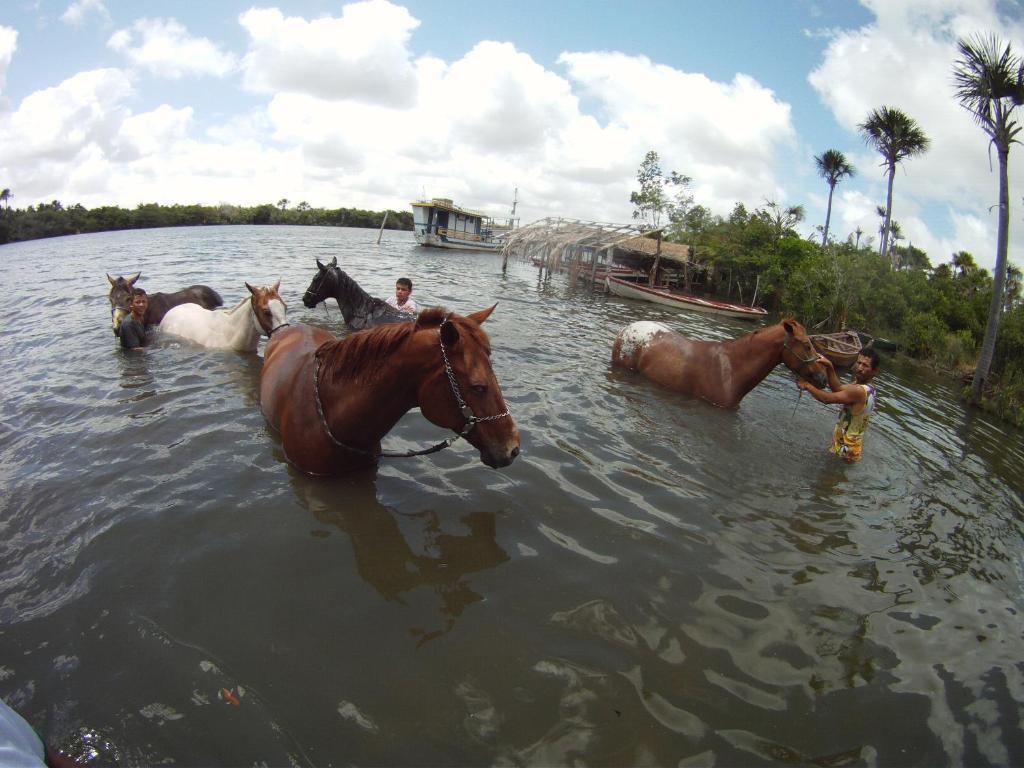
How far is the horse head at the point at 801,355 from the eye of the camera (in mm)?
6199

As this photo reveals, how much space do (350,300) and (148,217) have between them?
258ft

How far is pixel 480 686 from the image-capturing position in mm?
2463

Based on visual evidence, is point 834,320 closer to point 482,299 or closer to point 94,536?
point 482,299

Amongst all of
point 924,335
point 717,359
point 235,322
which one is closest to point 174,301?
point 235,322

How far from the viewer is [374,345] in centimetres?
325

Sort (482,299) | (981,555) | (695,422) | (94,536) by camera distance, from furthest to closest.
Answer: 1. (482,299)
2. (695,422)
3. (981,555)
4. (94,536)

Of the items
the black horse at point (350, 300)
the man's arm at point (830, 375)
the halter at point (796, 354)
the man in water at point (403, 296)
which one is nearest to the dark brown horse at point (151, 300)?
the black horse at point (350, 300)

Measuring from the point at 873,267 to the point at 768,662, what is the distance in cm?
2190

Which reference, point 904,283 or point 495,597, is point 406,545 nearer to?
point 495,597

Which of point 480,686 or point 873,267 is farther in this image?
point 873,267

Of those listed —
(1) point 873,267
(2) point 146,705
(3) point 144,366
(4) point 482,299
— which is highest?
(1) point 873,267

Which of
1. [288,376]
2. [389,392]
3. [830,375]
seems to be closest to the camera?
[389,392]

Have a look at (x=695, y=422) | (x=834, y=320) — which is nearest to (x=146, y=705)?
(x=695, y=422)

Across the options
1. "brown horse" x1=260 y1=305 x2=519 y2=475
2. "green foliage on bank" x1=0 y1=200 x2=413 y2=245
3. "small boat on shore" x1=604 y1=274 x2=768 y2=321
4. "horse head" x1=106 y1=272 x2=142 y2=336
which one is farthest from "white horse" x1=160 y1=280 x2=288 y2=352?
"green foliage on bank" x1=0 y1=200 x2=413 y2=245
